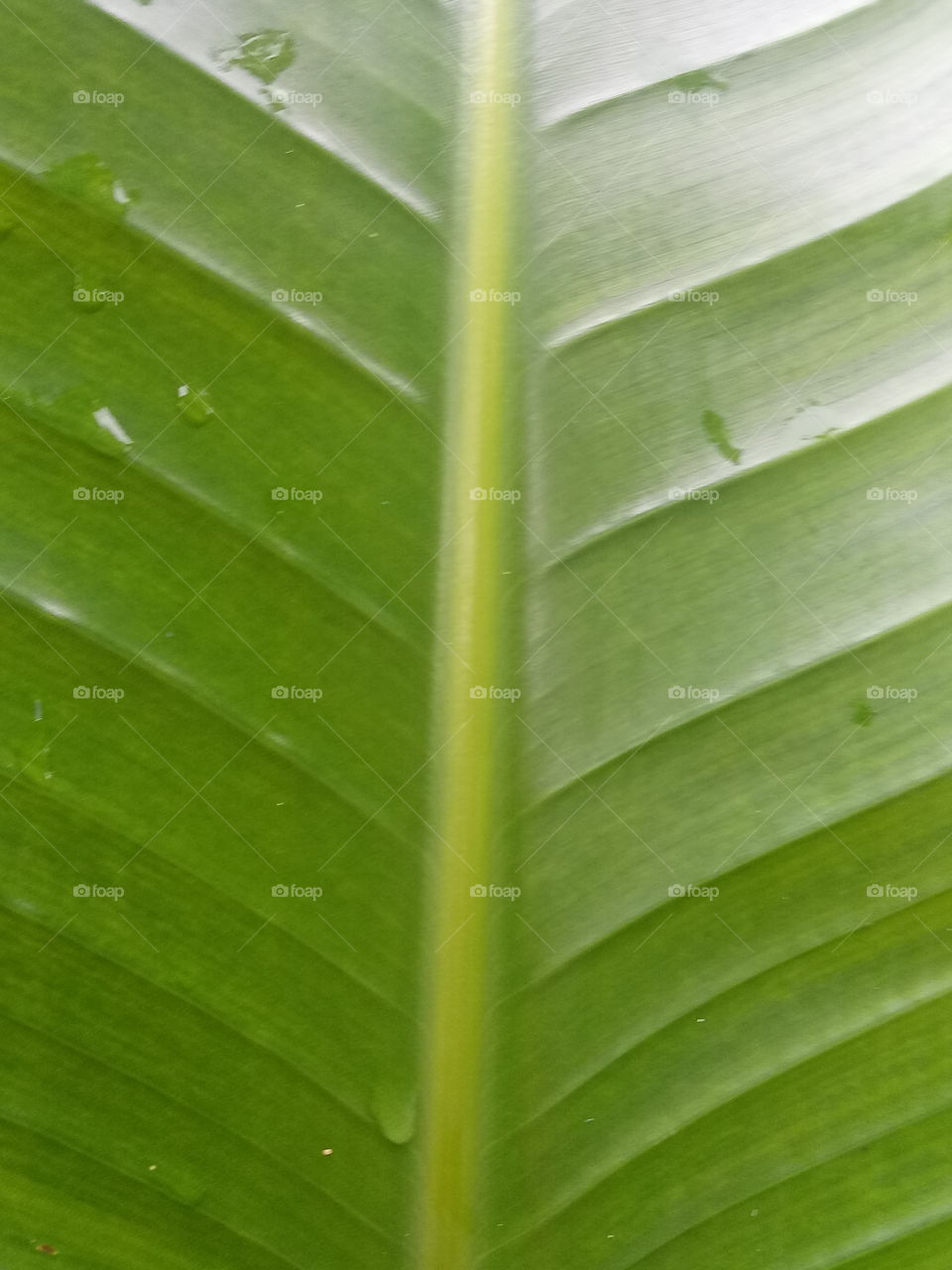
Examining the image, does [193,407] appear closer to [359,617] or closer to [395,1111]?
[359,617]

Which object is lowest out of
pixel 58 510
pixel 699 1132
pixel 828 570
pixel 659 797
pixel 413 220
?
pixel 699 1132

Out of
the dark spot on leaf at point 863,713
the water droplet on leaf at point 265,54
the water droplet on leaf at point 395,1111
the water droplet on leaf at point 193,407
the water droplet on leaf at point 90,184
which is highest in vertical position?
the water droplet on leaf at point 265,54

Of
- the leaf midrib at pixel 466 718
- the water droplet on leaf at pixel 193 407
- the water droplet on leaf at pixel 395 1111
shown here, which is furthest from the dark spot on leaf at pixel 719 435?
the water droplet on leaf at pixel 395 1111

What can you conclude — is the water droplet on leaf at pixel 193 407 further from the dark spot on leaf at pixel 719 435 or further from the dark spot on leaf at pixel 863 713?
the dark spot on leaf at pixel 863 713

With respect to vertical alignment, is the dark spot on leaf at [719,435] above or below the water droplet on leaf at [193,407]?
below

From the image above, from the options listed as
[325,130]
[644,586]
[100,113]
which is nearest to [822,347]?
[644,586]

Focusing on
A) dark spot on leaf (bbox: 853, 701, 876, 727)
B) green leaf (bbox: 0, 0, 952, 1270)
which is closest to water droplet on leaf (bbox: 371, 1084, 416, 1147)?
green leaf (bbox: 0, 0, 952, 1270)

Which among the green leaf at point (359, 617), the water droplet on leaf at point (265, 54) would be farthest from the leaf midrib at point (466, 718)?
the water droplet on leaf at point (265, 54)

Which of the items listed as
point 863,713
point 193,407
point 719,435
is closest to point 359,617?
point 193,407

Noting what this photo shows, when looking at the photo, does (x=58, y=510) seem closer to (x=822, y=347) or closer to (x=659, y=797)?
(x=659, y=797)
